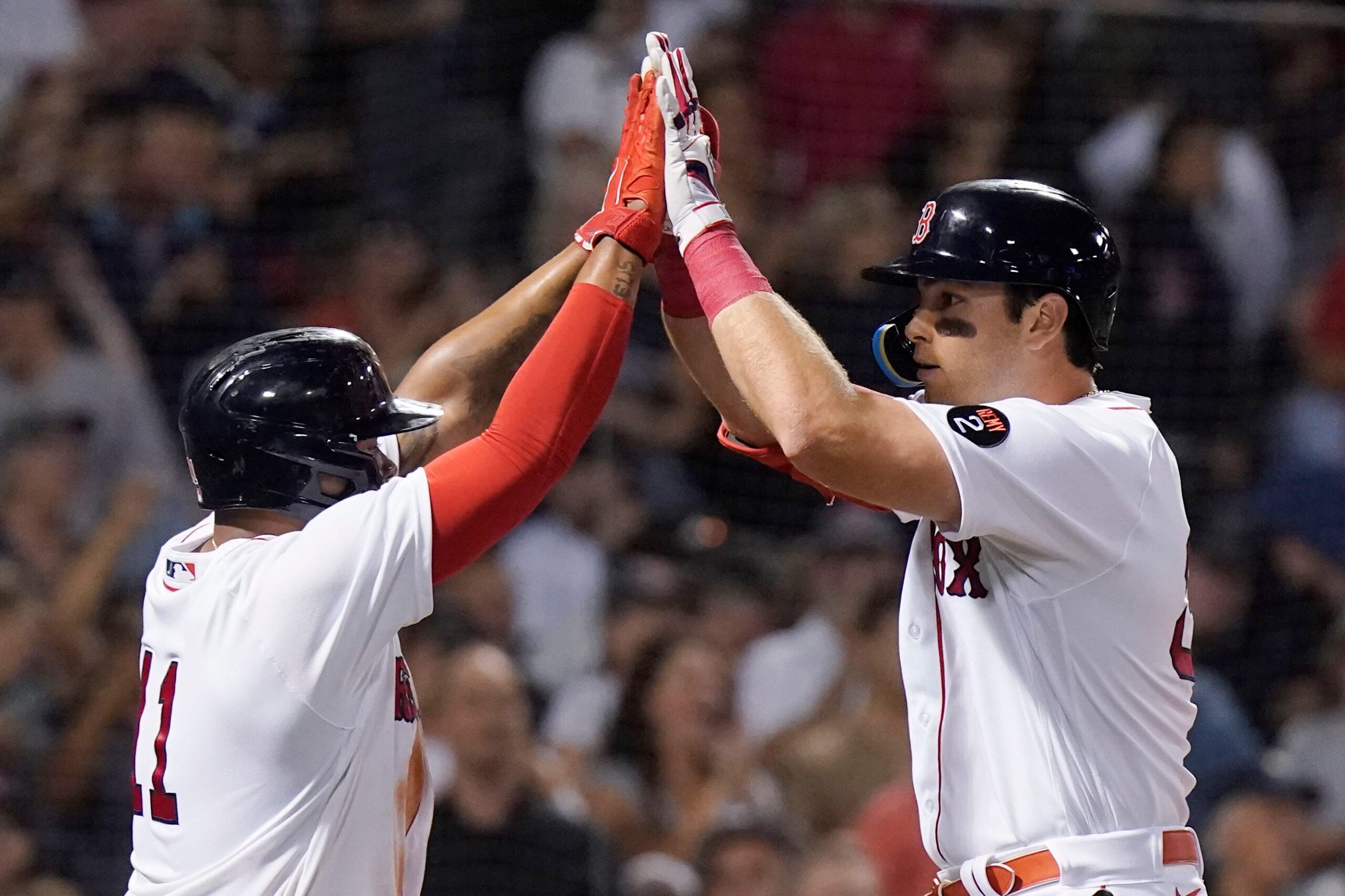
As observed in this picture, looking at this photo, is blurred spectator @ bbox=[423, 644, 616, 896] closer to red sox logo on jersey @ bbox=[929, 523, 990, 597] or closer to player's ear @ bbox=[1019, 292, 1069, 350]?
red sox logo on jersey @ bbox=[929, 523, 990, 597]

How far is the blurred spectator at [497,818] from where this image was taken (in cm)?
554

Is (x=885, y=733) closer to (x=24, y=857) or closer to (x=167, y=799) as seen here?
(x=24, y=857)

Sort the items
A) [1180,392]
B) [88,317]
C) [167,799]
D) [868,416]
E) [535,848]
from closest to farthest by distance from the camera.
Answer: [868,416] < [167,799] < [535,848] < [88,317] < [1180,392]

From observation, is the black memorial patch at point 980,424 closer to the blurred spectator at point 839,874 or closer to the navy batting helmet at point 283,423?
the navy batting helmet at point 283,423

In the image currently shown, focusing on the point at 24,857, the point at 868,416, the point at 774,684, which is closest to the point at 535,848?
the point at 774,684

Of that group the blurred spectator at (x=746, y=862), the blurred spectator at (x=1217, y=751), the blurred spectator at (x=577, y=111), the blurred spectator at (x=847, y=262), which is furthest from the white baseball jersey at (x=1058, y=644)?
the blurred spectator at (x=577, y=111)

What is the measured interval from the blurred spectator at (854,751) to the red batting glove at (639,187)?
3136 millimetres

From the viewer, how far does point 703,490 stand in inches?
276

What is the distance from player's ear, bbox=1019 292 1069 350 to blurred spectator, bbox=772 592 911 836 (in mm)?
3180

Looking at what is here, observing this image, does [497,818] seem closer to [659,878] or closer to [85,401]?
[659,878]

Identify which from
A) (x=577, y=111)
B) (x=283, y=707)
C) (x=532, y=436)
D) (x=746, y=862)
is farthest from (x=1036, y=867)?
(x=577, y=111)

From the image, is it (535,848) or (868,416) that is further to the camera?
(535,848)

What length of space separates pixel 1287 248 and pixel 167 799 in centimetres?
623

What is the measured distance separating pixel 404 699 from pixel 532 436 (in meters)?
0.56
